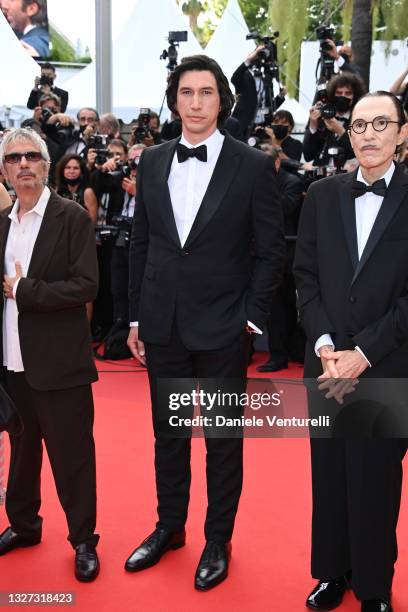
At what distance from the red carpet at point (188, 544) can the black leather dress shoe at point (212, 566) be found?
0.11 feet

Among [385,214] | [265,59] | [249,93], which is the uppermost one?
[265,59]

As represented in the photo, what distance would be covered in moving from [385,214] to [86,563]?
1637 millimetres

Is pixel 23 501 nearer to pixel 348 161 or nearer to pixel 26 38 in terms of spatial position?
pixel 348 161

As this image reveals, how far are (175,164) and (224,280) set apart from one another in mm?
470

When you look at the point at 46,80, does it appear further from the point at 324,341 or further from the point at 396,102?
the point at 324,341

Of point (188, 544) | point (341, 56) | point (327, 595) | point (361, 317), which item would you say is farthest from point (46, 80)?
point (327, 595)

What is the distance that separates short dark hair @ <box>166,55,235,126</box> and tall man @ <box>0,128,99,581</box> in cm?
51

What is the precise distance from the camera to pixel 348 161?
18.8 feet

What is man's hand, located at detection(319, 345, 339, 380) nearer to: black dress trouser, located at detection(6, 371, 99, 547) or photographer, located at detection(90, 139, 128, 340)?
black dress trouser, located at detection(6, 371, 99, 547)

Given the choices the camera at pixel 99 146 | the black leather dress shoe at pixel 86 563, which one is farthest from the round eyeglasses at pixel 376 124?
the camera at pixel 99 146

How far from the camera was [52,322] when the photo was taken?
2.96 metres

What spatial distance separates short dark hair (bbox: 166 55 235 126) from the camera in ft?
9.65

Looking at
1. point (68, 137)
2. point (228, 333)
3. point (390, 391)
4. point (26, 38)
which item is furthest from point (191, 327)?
point (26, 38)

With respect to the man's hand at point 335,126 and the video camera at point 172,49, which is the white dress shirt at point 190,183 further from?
the video camera at point 172,49
